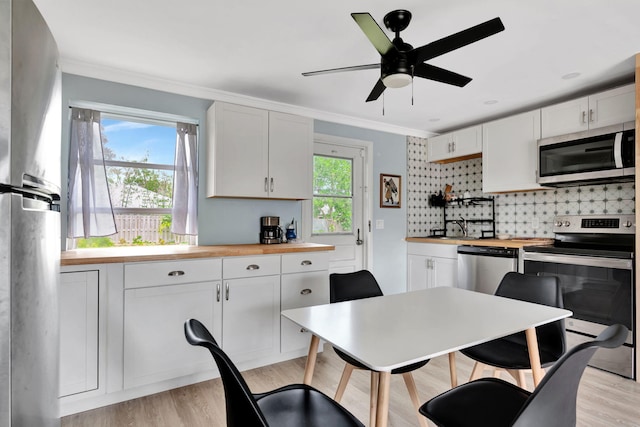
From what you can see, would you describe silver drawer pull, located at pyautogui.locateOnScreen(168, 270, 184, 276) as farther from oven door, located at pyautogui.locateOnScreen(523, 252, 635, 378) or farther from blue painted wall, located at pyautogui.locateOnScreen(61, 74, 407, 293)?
oven door, located at pyautogui.locateOnScreen(523, 252, 635, 378)

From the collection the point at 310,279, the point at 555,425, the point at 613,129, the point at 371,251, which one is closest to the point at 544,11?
the point at 613,129

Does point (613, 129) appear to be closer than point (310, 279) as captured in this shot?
Yes

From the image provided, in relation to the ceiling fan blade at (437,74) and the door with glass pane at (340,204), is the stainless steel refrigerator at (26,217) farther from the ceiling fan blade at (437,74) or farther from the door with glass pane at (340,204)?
the door with glass pane at (340,204)

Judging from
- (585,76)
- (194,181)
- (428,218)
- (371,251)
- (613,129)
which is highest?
(585,76)

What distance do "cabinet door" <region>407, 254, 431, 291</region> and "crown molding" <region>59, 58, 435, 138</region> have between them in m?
1.65

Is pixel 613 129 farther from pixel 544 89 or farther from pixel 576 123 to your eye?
pixel 544 89

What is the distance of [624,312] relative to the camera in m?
2.56

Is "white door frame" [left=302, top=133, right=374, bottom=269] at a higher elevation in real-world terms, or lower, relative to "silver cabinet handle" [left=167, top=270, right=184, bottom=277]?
higher

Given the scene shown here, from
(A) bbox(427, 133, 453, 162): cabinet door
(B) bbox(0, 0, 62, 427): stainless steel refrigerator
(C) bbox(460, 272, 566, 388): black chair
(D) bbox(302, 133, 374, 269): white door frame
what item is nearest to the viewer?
(B) bbox(0, 0, 62, 427): stainless steel refrigerator

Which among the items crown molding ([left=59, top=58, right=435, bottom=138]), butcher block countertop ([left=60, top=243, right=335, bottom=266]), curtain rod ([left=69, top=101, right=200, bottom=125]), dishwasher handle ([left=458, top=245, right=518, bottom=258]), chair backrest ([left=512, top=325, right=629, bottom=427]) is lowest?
chair backrest ([left=512, top=325, right=629, bottom=427])

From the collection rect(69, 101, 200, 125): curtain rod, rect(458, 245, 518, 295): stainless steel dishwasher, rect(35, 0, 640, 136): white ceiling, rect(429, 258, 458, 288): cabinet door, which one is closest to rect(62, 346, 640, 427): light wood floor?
rect(458, 245, 518, 295): stainless steel dishwasher

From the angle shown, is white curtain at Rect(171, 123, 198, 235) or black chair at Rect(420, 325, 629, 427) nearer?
black chair at Rect(420, 325, 629, 427)

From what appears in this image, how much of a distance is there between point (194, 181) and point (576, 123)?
11.3 ft

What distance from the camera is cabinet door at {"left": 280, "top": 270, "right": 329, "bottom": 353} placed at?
9.39 ft
